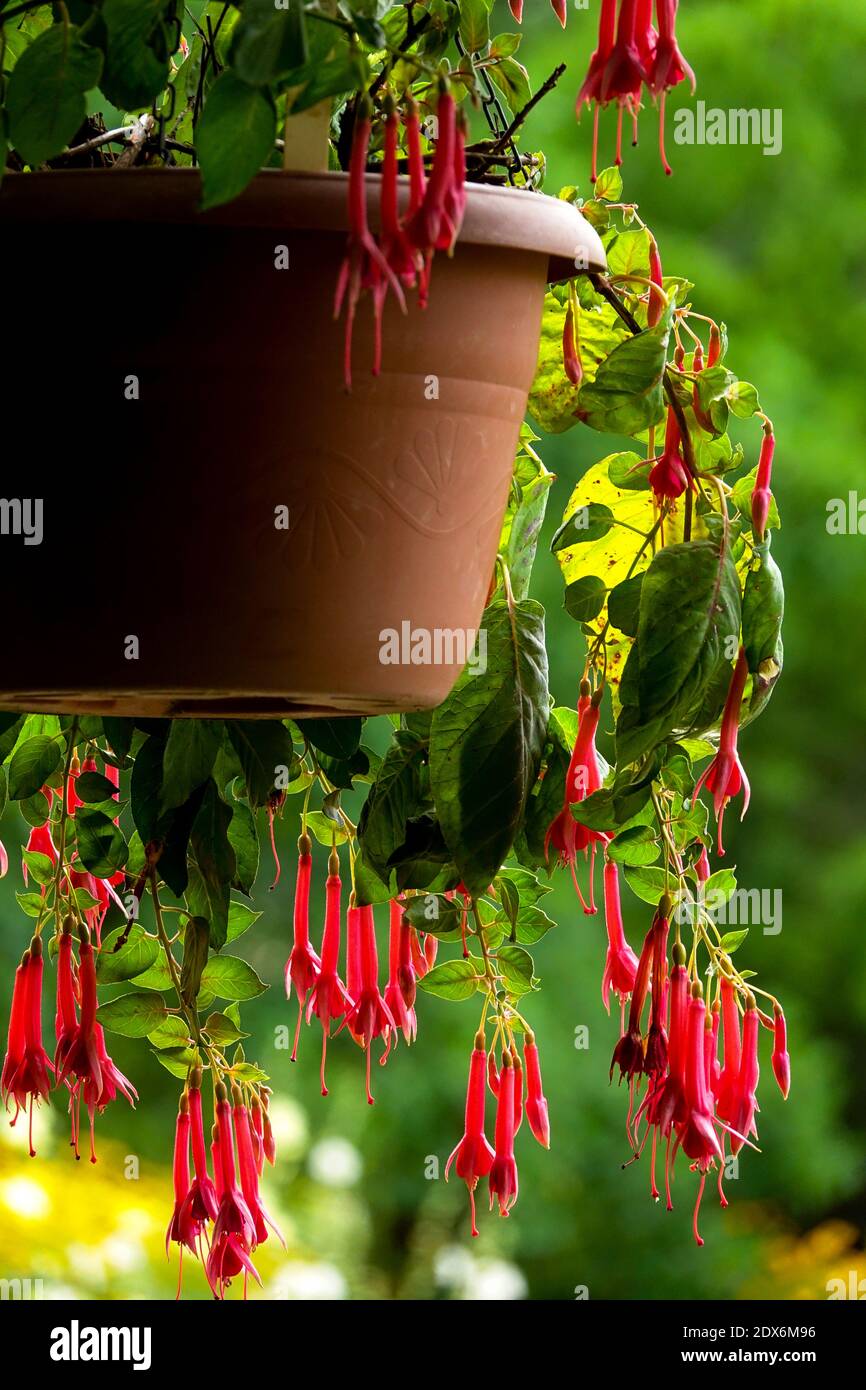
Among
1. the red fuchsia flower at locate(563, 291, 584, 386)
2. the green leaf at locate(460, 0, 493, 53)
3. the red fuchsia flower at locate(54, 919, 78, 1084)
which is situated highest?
the green leaf at locate(460, 0, 493, 53)

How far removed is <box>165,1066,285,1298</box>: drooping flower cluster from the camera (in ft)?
2.11

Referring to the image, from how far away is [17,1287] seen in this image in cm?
178

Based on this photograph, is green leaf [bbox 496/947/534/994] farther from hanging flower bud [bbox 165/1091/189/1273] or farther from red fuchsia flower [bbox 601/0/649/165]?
red fuchsia flower [bbox 601/0/649/165]

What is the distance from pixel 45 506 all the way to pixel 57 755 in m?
0.21

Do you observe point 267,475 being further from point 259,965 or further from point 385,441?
point 259,965

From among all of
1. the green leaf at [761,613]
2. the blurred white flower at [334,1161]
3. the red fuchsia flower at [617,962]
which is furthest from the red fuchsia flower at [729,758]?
the blurred white flower at [334,1161]

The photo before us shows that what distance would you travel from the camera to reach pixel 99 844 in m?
0.67

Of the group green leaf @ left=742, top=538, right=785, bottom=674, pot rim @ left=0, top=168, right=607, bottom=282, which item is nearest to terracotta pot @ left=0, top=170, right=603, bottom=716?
pot rim @ left=0, top=168, right=607, bottom=282

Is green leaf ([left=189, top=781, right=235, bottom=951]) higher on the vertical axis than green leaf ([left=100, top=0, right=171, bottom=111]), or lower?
lower

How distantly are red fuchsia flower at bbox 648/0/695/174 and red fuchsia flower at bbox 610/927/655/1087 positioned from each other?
0.26 meters

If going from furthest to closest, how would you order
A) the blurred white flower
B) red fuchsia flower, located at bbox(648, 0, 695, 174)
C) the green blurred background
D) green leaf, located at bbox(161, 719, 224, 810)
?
1. the green blurred background
2. the blurred white flower
3. green leaf, located at bbox(161, 719, 224, 810)
4. red fuchsia flower, located at bbox(648, 0, 695, 174)

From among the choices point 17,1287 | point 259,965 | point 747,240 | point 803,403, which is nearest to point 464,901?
point 17,1287

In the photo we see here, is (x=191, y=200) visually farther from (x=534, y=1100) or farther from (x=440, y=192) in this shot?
(x=534, y=1100)

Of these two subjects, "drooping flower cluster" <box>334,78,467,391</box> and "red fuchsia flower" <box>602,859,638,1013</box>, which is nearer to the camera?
"drooping flower cluster" <box>334,78,467,391</box>
